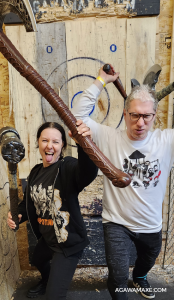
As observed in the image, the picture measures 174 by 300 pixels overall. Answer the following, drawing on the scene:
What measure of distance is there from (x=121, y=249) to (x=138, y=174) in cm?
55

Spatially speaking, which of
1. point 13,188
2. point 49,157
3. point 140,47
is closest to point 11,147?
point 13,188

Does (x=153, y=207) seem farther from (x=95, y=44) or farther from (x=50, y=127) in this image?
(x=95, y=44)

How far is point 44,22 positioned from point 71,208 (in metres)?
1.82

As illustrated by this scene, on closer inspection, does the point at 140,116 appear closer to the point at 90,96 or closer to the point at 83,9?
the point at 90,96

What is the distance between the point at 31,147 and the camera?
263 centimetres

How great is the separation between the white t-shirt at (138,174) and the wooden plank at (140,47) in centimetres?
Result: 86

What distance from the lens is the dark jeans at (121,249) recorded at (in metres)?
1.72

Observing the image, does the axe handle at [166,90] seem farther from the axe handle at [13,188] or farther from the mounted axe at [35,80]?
the axe handle at [13,188]

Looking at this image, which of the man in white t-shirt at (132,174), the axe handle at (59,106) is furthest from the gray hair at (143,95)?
the axe handle at (59,106)

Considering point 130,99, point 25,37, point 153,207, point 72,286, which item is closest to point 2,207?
point 72,286

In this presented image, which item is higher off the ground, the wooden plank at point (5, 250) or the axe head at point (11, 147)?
the axe head at point (11, 147)

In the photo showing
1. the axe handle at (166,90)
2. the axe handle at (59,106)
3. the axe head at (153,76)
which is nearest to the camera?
the axe handle at (59,106)

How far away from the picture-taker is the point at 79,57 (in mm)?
2453

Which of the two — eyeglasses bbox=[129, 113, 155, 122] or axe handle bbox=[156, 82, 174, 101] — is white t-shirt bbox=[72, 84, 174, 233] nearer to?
eyeglasses bbox=[129, 113, 155, 122]
